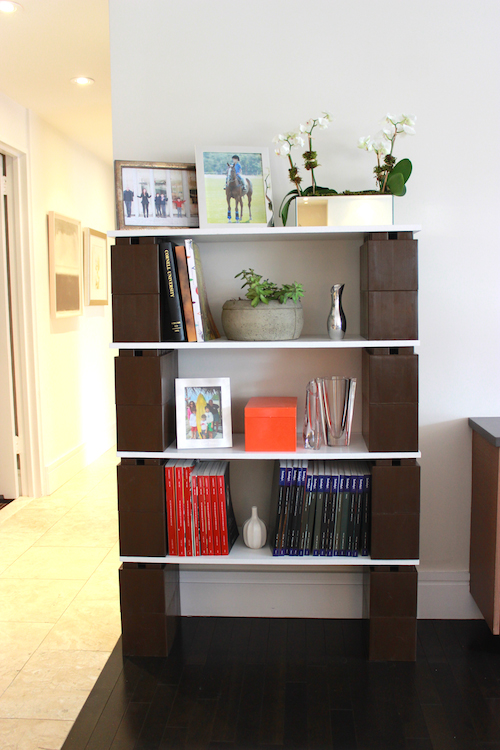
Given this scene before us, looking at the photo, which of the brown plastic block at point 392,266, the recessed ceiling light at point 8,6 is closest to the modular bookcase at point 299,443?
the brown plastic block at point 392,266

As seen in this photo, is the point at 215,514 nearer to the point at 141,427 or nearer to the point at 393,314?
the point at 141,427

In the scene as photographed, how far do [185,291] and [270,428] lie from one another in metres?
0.53

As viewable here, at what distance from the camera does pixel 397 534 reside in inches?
83.5

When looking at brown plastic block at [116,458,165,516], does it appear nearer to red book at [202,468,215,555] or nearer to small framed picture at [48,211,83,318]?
red book at [202,468,215,555]

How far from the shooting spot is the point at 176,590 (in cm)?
244

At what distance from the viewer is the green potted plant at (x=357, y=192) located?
6.81ft

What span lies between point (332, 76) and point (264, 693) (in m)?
2.08

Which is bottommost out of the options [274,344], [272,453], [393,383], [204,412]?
[272,453]

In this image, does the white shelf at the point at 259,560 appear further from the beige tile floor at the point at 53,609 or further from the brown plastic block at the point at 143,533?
the beige tile floor at the point at 53,609

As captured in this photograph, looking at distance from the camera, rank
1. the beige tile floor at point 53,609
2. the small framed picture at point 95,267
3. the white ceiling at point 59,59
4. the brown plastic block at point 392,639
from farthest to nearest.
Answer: the small framed picture at point 95,267 → the white ceiling at point 59,59 → the brown plastic block at point 392,639 → the beige tile floor at point 53,609

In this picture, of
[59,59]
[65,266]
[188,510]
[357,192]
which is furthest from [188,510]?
[65,266]

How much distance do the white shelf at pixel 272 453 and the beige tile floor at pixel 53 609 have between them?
760 mm

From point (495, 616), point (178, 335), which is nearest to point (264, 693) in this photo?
point (495, 616)

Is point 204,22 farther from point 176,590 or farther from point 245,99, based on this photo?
point 176,590
